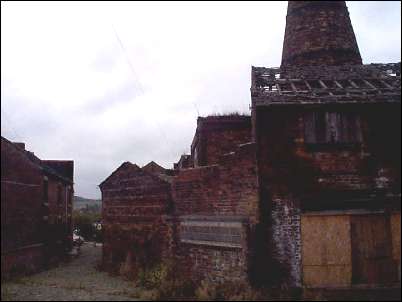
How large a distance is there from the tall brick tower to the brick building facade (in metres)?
12.5

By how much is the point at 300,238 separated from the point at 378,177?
2.91 metres

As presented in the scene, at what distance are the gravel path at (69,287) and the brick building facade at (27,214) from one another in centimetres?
110

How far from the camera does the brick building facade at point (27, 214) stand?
17.0 meters

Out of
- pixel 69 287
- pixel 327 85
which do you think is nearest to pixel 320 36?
pixel 327 85

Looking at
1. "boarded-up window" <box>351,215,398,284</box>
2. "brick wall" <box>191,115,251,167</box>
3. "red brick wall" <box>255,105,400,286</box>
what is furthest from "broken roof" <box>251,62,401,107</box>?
"boarded-up window" <box>351,215,398,284</box>

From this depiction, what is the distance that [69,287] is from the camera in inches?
572

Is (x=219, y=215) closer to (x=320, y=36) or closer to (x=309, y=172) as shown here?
(x=309, y=172)

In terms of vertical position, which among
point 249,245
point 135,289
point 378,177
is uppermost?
point 378,177

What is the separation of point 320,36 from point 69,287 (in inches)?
543

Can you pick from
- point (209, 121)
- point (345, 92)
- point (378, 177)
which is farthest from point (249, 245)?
point (209, 121)

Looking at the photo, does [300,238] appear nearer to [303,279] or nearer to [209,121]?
[303,279]

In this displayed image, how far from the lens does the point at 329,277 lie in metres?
12.1

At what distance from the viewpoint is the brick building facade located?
17.0 meters

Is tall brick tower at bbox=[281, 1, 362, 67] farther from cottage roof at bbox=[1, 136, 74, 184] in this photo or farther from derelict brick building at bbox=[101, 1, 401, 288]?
cottage roof at bbox=[1, 136, 74, 184]
